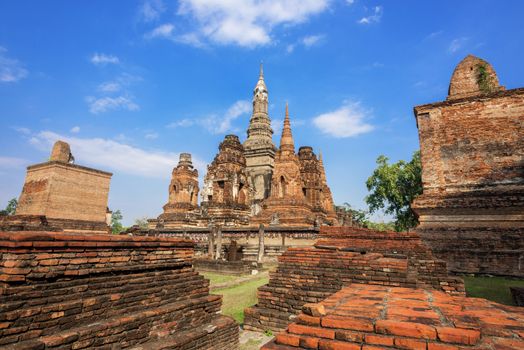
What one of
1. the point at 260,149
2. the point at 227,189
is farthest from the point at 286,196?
the point at 260,149

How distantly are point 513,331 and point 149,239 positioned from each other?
3972 millimetres

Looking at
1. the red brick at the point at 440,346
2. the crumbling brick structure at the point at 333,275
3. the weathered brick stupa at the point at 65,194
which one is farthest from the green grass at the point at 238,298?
the weathered brick stupa at the point at 65,194

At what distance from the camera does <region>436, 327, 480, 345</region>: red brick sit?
1679 millimetres

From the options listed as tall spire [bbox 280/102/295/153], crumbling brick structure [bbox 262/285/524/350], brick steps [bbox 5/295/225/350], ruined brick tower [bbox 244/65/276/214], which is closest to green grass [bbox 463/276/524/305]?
crumbling brick structure [bbox 262/285/524/350]

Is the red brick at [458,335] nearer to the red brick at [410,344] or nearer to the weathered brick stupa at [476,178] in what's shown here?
the red brick at [410,344]

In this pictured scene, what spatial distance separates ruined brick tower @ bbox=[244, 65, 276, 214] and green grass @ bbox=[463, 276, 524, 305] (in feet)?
64.3

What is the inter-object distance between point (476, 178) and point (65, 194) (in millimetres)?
25106

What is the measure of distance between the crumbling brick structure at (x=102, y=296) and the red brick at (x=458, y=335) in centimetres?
299

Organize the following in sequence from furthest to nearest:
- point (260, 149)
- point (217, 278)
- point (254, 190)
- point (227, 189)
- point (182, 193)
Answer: point (260, 149)
point (254, 190)
point (182, 193)
point (227, 189)
point (217, 278)

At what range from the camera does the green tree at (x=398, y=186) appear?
28.5 meters

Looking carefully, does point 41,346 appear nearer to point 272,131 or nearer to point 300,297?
point 300,297

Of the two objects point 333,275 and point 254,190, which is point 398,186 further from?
point 333,275

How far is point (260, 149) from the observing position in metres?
32.2

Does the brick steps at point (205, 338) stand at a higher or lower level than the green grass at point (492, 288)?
lower
